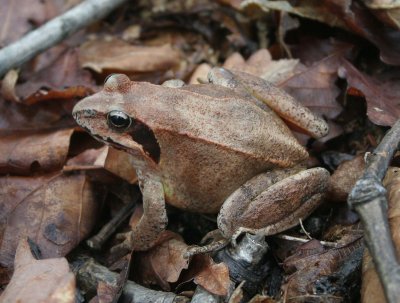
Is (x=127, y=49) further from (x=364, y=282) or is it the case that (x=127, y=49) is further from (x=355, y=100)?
(x=364, y=282)

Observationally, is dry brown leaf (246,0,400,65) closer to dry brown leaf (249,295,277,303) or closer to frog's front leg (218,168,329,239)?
frog's front leg (218,168,329,239)

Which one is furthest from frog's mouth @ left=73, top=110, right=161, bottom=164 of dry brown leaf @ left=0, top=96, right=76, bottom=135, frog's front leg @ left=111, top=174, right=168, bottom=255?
dry brown leaf @ left=0, top=96, right=76, bottom=135

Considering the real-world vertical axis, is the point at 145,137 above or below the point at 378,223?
below

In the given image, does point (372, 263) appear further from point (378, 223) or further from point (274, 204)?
point (274, 204)

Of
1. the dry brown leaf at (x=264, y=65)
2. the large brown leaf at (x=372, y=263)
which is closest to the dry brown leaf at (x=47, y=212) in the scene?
the dry brown leaf at (x=264, y=65)

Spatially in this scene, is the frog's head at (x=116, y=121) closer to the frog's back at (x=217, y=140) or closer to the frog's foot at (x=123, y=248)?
the frog's back at (x=217, y=140)

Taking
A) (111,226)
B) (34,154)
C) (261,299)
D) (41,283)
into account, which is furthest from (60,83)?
(261,299)

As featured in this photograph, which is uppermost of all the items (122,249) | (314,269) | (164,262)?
(314,269)
